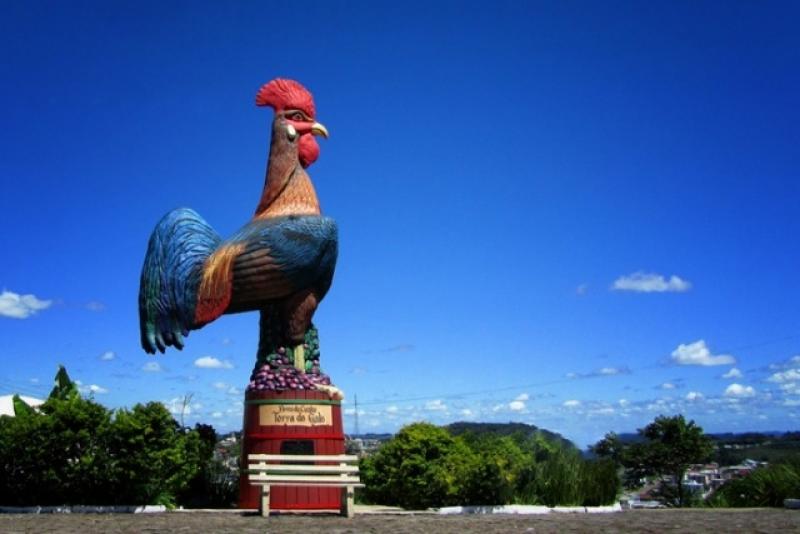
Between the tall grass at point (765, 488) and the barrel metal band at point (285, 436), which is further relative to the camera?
the tall grass at point (765, 488)

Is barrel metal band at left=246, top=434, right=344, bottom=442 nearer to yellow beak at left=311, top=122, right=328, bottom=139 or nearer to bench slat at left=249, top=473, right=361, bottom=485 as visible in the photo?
bench slat at left=249, top=473, right=361, bottom=485

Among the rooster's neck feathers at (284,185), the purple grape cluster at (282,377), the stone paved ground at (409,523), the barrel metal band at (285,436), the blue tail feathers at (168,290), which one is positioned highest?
the rooster's neck feathers at (284,185)

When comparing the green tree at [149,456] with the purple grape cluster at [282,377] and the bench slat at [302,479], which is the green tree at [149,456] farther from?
the bench slat at [302,479]

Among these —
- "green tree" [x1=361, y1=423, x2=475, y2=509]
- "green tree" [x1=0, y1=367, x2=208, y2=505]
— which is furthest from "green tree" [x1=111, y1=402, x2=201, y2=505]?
"green tree" [x1=361, y1=423, x2=475, y2=509]

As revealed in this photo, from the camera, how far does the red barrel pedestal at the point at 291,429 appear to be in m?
15.3

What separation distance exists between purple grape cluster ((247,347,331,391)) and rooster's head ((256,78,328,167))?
4.43 m

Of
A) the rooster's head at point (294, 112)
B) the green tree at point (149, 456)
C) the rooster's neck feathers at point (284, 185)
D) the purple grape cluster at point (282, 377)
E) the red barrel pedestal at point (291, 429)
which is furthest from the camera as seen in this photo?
the rooster's head at point (294, 112)

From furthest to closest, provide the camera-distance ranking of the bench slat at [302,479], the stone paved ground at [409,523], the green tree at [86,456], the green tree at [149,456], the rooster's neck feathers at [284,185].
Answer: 1. the rooster's neck feathers at [284,185]
2. the green tree at [149,456]
3. the green tree at [86,456]
4. the bench slat at [302,479]
5. the stone paved ground at [409,523]

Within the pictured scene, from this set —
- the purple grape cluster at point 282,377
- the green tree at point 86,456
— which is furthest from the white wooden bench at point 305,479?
the green tree at point 86,456

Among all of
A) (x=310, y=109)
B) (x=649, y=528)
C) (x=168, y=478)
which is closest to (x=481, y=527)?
(x=649, y=528)

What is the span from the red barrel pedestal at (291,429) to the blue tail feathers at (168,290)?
2092mm

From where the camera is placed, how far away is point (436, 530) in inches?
435

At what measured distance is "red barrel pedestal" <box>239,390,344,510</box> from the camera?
15305mm

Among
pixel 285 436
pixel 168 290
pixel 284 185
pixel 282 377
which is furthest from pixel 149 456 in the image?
pixel 284 185
